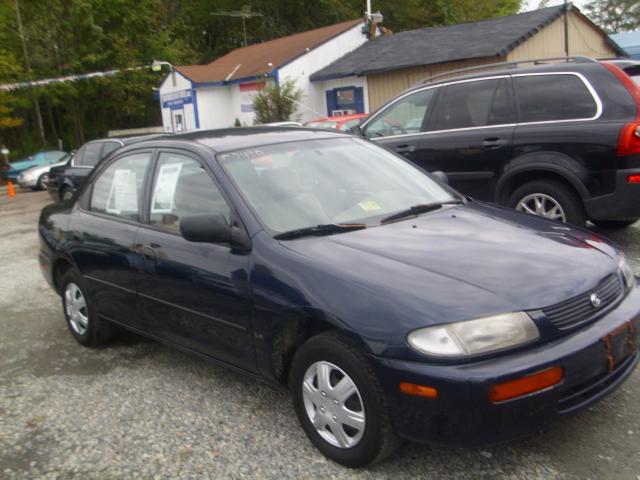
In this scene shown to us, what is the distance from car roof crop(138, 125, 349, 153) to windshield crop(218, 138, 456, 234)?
0.08 meters

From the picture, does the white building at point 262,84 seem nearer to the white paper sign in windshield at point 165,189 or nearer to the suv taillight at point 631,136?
the suv taillight at point 631,136

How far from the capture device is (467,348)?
2.65 m

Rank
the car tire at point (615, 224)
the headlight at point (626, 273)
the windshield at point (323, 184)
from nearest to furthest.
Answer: the headlight at point (626, 273)
the windshield at point (323, 184)
the car tire at point (615, 224)

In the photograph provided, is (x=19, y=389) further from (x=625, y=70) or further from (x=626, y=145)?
(x=625, y=70)

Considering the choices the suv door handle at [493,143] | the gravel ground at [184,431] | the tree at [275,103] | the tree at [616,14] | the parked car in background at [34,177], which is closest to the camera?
the gravel ground at [184,431]

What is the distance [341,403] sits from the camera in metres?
2.96

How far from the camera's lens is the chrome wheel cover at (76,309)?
497 cm

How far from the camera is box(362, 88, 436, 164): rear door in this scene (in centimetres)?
732

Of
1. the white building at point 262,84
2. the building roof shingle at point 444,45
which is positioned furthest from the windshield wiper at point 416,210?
the white building at point 262,84

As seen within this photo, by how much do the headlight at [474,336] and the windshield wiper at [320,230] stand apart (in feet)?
3.10

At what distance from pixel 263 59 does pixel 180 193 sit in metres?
24.7

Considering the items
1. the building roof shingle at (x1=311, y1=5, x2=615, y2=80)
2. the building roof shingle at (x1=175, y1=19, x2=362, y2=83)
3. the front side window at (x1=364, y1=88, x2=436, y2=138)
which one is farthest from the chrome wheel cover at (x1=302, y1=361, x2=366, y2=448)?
the building roof shingle at (x1=175, y1=19, x2=362, y2=83)

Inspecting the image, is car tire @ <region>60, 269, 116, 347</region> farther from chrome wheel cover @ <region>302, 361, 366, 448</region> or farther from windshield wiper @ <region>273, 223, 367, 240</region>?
chrome wheel cover @ <region>302, 361, 366, 448</region>

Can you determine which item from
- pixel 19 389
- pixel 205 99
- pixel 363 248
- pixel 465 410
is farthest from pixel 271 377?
pixel 205 99
